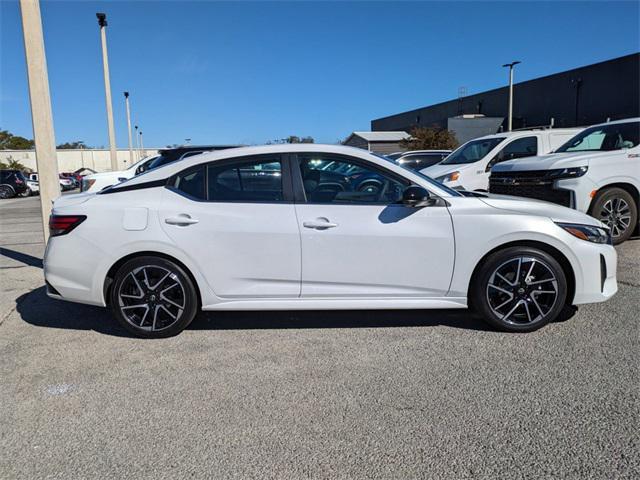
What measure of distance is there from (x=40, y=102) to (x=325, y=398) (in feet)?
18.5

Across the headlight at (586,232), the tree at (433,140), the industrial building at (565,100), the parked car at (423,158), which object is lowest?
the headlight at (586,232)

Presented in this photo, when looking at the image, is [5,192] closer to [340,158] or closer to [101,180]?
[101,180]

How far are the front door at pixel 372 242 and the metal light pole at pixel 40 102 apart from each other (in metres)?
4.19

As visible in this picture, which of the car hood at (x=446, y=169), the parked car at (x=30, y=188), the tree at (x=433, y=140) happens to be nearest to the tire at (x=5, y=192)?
the parked car at (x=30, y=188)

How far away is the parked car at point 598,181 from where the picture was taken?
6.90 metres

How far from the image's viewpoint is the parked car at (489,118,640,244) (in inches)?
272

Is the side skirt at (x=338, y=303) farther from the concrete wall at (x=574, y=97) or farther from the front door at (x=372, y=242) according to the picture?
the concrete wall at (x=574, y=97)

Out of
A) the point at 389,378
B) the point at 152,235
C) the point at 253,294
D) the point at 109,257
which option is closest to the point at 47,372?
the point at 109,257

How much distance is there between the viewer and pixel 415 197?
3.80 meters

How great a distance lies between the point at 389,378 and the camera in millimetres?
3311

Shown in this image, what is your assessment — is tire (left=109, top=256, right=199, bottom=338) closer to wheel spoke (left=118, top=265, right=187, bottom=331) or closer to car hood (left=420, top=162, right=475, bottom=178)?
wheel spoke (left=118, top=265, right=187, bottom=331)

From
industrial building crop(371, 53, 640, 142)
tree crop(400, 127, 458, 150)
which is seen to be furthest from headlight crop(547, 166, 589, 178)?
tree crop(400, 127, 458, 150)

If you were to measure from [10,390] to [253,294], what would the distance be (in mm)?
1809

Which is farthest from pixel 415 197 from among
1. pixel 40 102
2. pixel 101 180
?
pixel 101 180
